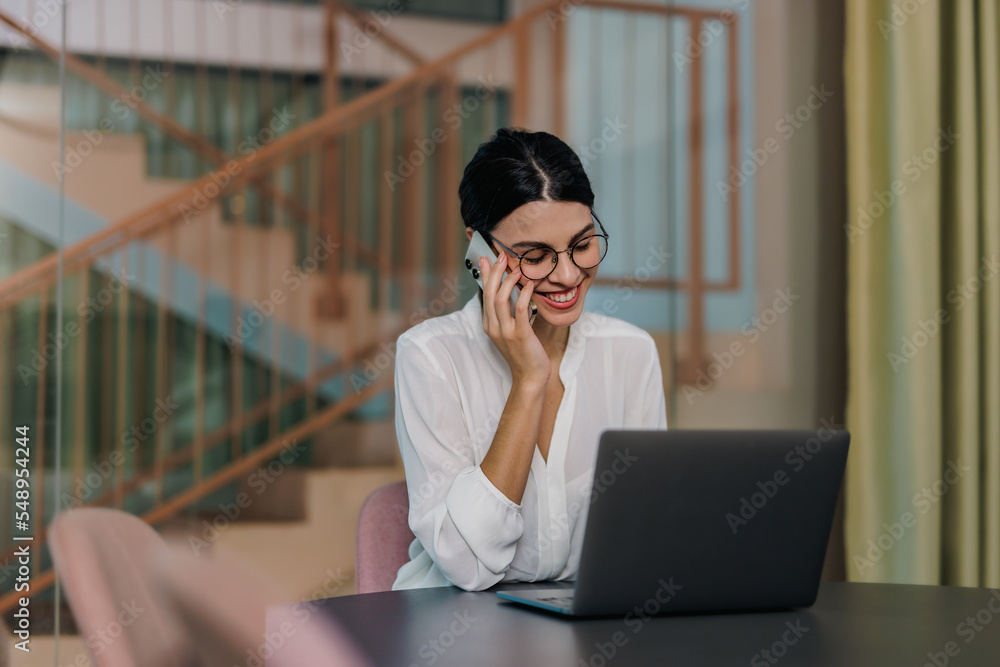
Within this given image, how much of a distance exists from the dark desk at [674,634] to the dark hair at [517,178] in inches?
23.0

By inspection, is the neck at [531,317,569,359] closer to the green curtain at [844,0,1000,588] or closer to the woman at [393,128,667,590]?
the woman at [393,128,667,590]

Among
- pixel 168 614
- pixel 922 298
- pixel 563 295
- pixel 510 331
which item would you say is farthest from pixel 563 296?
pixel 922 298

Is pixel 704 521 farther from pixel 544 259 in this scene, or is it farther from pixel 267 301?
pixel 267 301

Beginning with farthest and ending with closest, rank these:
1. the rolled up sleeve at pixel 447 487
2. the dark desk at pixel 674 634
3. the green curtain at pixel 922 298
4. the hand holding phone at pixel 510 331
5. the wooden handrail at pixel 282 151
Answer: the green curtain at pixel 922 298 → the wooden handrail at pixel 282 151 → the hand holding phone at pixel 510 331 → the rolled up sleeve at pixel 447 487 → the dark desk at pixel 674 634

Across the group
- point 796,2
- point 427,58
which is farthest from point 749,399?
point 427,58

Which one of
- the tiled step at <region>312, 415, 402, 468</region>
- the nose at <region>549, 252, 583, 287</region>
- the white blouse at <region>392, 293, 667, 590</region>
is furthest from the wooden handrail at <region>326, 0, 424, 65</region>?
the nose at <region>549, 252, 583, 287</region>

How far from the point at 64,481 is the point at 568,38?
5.79ft

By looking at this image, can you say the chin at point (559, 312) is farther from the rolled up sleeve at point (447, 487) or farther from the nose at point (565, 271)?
the rolled up sleeve at point (447, 487)

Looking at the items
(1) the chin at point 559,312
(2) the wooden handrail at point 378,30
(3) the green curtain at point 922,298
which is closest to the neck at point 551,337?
(1) the chin at point 559,312

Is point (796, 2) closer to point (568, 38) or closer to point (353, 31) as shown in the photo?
point (568, 38)

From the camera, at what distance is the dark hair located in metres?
1.38

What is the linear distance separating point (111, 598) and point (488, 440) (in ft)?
2.12

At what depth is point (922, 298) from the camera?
2.37 metres

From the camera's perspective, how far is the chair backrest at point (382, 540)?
4.53ft
